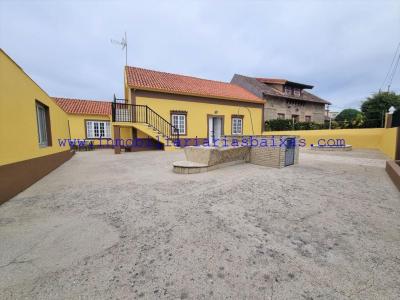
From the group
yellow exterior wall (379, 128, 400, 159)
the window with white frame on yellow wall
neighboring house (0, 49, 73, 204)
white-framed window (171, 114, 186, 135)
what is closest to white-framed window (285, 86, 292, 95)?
the window with white frame on yellow wall

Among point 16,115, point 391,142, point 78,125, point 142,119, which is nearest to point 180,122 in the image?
point 142,119

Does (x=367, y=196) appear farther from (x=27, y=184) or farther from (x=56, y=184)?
(x=27, y=184)

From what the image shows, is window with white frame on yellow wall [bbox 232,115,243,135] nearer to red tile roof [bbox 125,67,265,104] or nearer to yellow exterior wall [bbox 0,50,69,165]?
red tile roof [bbox 125,67,265,104]

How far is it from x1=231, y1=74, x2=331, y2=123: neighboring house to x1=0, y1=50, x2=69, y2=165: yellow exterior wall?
16633 millimetres

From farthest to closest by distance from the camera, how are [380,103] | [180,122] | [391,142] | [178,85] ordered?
[380,103]
[178,85]
[180,122]
[391,142]

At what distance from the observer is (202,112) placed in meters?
13.4

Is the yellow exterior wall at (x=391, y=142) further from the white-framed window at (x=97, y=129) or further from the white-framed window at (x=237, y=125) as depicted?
the white-framed window at (x=97, y=129)

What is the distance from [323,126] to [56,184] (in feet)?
73.6

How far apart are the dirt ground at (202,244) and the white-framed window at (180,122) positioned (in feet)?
30.1

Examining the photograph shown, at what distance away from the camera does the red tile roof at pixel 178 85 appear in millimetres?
11602

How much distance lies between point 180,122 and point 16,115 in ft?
30.6

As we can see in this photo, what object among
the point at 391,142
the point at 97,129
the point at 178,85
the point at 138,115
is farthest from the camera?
the point at 97,129

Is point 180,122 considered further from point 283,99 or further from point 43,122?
point 283,99

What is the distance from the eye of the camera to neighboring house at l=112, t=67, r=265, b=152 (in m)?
10.9
